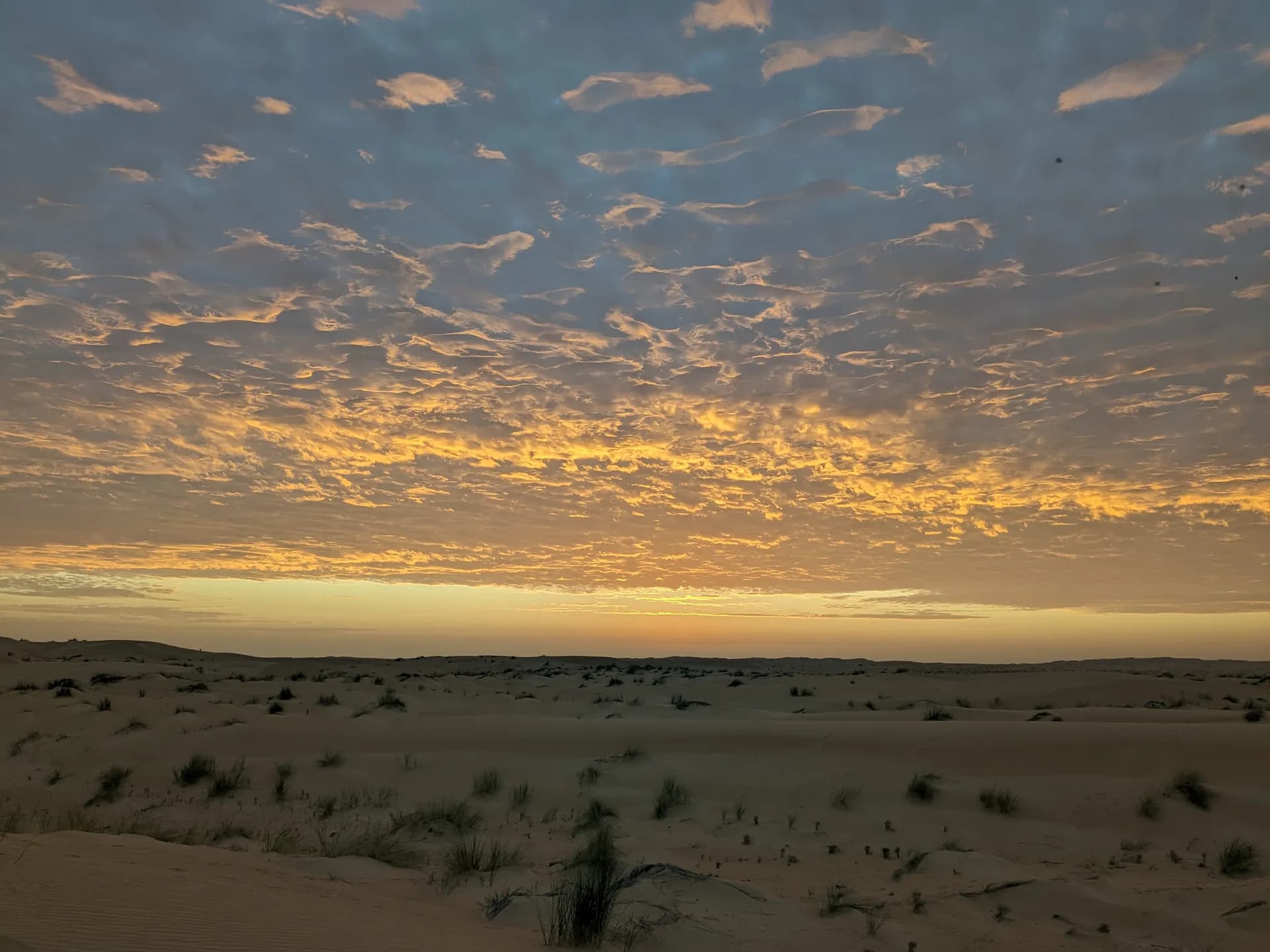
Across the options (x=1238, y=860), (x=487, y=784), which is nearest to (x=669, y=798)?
(x=487, y=784)

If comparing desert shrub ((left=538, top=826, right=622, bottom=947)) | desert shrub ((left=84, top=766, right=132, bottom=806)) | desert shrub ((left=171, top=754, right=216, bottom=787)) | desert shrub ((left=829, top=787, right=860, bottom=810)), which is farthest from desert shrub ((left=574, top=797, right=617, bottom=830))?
desert shrub ((left=84, top=766, right=132, bottom=806))

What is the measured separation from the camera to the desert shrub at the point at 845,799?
14250mm

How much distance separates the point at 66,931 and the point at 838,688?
37486mm

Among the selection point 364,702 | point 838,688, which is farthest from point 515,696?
point 838,688

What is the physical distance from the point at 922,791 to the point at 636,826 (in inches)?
201

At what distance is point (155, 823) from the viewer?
12953 mm

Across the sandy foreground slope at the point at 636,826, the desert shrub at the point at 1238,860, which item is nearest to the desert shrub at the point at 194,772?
the sandy foreground slope at the point at 636,826

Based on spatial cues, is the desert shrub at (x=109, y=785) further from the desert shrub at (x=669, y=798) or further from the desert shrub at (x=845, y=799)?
the desert shrub at (x=845, y=799)

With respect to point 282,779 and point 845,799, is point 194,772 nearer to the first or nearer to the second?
point 282,779

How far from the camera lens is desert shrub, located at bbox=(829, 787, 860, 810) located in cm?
1425

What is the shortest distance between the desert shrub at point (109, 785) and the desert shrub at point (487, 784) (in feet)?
21.4

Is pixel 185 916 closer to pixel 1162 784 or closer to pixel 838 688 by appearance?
pixel 1162 784

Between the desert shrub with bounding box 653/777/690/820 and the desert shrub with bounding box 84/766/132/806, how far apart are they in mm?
9873

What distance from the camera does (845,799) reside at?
14398 millimetres
